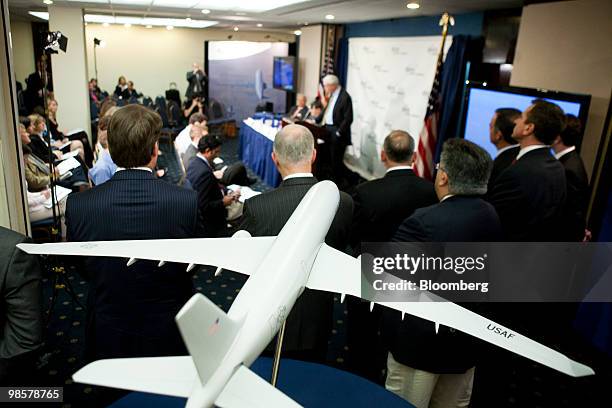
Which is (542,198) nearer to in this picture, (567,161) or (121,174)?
(567,161)

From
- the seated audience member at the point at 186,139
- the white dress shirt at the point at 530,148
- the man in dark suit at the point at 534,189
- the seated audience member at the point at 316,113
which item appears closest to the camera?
the man in dark suit at the point at 534,189

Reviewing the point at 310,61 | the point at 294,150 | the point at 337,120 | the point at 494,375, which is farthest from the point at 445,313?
the point at 310,61

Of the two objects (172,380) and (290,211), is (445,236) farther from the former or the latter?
(172,380)

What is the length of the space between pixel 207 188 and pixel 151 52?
11928 mm

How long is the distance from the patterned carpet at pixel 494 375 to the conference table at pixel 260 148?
3.93m

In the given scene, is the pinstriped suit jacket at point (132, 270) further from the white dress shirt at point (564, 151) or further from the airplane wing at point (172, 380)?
the white dress shirt at point (564, 151)

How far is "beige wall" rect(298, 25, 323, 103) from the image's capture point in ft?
31.4

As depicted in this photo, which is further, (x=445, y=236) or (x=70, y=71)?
(x=70, y=71)

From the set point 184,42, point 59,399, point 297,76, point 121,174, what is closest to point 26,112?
point 297,76

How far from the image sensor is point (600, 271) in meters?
3.41

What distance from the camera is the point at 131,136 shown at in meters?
1.70

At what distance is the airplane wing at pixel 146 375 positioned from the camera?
0.85m

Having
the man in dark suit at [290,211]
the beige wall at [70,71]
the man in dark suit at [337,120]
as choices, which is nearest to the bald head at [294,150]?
the man in dark suit at [290,211]

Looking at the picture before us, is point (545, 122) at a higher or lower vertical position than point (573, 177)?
higher
